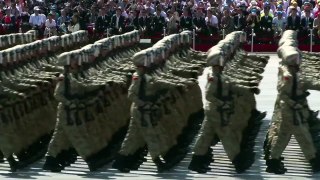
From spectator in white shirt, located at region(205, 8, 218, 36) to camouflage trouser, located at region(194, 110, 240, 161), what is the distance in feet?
73.2

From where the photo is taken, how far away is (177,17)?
125 feet

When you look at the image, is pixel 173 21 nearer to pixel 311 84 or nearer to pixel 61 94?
pixel 61 94

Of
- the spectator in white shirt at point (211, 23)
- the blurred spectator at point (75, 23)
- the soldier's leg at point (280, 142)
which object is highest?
the soldier's leg at point (280, 142)

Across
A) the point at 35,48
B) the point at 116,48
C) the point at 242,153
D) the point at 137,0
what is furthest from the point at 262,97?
the point at 137,0

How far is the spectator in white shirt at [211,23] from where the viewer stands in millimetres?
38719

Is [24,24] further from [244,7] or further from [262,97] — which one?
[262,97]

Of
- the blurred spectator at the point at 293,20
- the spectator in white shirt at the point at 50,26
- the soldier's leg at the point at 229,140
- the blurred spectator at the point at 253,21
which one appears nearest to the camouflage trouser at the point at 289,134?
the soldier's leg at the point at 229,140

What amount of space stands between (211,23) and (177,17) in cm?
128

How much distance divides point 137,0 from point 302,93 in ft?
87.6

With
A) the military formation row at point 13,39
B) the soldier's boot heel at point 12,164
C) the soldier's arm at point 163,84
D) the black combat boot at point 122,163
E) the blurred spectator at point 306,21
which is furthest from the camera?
the blurred spectator at point 306,21

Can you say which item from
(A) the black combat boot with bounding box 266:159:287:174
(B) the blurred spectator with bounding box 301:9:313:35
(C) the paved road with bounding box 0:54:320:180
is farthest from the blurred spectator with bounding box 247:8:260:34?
(A) the black combat boot with bounding box 266:159:287:174

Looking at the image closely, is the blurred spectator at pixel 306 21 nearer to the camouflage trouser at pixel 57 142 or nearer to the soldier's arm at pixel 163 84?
the soldier's arm at pixel 163 84

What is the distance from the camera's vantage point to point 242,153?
16641 millimetres

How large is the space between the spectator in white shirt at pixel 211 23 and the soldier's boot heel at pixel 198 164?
72.9 ft
